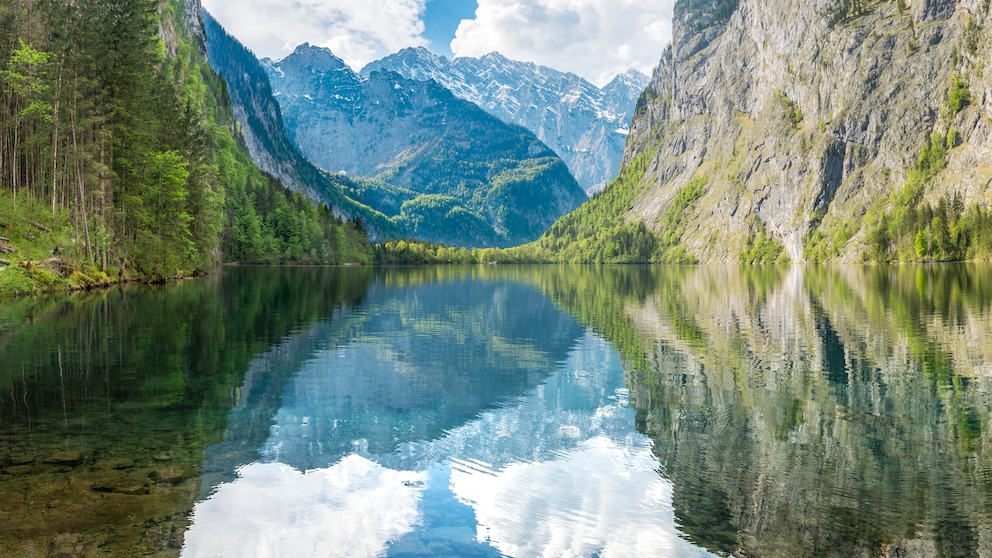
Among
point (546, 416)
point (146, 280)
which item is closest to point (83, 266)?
point (146, 280)

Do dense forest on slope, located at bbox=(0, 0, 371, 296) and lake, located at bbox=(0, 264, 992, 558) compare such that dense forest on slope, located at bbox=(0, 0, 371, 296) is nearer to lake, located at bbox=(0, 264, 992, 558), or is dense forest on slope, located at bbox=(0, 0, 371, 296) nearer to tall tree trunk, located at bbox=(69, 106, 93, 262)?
tall tree trunk, located at bbox=(69, 106, 93, 262)

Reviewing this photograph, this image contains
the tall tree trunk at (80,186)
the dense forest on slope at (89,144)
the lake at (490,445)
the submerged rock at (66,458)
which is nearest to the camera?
the lake at (490,445)

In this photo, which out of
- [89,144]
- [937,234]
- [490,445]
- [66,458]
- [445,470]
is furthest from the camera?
[937,234]

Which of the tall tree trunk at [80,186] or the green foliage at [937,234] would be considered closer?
the tall tree trunk at [80,186]

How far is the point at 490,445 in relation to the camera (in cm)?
1562

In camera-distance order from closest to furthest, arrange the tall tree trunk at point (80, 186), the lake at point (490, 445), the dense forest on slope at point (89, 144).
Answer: the lake at point (490, 445) < the dense forest on slope at point (89, 144) < the tall tree trunk at point (80, 186)

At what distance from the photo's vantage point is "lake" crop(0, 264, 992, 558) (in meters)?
10.6

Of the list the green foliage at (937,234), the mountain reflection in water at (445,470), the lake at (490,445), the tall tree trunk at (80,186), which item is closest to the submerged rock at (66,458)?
the lake at (490,445)

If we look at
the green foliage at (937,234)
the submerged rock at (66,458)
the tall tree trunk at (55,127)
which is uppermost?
the tall tree trunk at (55,127)

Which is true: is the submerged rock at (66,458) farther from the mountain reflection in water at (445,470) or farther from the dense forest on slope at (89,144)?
the dense forest on slope at (89,144)

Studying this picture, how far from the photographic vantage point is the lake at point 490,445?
10648 mm

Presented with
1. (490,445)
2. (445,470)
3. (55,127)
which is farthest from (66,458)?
(55,127)

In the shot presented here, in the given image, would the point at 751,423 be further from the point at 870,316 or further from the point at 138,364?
the point at 870,316

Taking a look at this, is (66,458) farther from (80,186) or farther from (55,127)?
(55,127)
